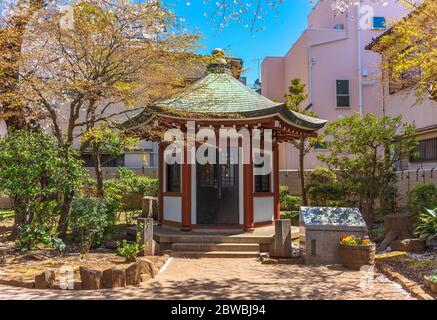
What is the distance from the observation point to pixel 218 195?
11227 millimetres

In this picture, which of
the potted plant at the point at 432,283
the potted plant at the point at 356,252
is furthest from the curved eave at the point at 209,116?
the potted plant at the point at 432,283

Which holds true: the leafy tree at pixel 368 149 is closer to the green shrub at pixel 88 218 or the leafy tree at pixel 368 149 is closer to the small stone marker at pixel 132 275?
the green shrub at pixel 88 218

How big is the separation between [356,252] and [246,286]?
246 centimetres

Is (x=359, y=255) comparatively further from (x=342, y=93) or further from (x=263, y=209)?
(x=342, y=93)

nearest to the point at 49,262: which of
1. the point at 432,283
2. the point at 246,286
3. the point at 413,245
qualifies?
the point at 246,286

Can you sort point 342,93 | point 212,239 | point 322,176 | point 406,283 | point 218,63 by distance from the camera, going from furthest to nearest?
point 342,93, point 322,176, point 218,63, point 212,239, point 406,283

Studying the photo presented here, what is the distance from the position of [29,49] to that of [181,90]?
11.8 ft

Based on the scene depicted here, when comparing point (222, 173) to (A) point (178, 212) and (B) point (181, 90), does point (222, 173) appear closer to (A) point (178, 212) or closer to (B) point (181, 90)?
(A) point (178, 212)

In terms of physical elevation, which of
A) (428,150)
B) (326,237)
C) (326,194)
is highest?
(428,150)

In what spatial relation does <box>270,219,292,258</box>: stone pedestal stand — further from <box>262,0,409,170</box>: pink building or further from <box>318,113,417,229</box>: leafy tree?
<box>262,0,409,170</box>: pink building

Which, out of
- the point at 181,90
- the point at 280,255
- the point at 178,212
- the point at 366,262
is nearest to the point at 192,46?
the point at 181,90

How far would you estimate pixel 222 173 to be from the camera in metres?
11.2

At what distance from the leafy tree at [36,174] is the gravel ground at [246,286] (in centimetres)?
247
